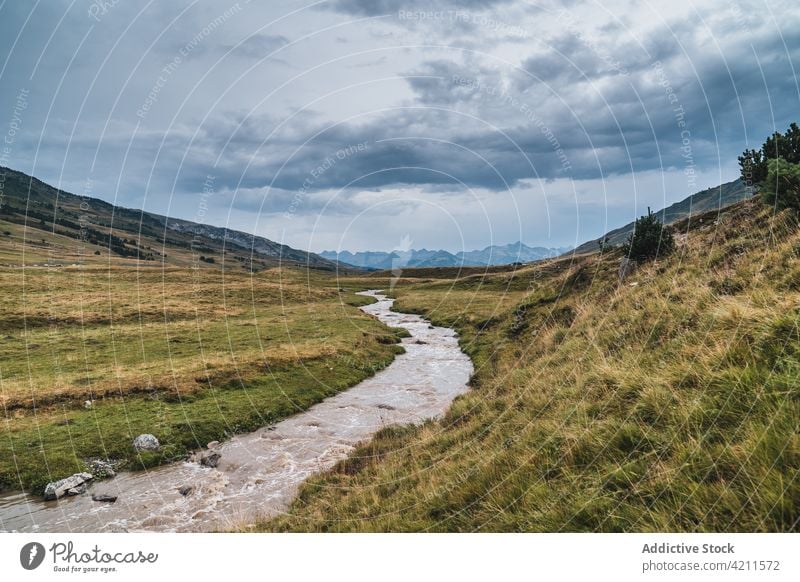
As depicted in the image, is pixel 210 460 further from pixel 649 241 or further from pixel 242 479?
pixel 649 241

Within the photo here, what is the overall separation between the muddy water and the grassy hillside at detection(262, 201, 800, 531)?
2.65 meters

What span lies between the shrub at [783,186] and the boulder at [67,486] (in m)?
27.2

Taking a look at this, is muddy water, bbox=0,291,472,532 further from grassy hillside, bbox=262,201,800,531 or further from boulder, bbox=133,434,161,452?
grassy hillside, bbox=262,201,800,531

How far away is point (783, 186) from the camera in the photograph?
1442 centimetres

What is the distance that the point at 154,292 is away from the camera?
220 ft

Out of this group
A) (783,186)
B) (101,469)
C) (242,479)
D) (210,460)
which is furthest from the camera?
(210,460)

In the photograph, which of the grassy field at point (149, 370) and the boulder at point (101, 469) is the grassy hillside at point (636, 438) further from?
the grassy field at point (149, 370)

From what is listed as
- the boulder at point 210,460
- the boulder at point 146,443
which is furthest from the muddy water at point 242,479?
the boulder at point 146,443

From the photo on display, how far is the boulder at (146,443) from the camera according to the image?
17.2 m

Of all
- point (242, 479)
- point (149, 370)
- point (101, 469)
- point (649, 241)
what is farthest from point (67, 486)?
point (649, 241)

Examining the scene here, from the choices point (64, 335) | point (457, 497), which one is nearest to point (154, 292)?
point (64, 335)

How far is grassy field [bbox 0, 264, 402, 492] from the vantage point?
17453mm

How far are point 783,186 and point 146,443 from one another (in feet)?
90.8

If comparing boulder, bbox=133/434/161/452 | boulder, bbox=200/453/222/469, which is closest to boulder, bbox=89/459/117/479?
boulder, bbox=133/434/161/452
